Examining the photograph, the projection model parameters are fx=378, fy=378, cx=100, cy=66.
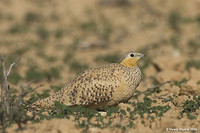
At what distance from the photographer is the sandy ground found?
909cm

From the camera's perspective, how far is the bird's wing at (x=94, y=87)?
5586 mm

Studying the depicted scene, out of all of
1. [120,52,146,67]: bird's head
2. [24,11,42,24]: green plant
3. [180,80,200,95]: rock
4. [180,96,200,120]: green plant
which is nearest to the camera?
[180,96,200,120]: green plant

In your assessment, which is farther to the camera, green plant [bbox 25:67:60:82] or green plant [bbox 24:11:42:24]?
green plant [bbox 24:11:42:24]

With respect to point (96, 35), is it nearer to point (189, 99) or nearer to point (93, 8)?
point (93, 8)

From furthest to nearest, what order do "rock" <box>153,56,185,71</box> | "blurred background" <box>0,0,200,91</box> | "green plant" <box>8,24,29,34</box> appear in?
1. "green plant" <box>8,24,29,34</box>
2. "blurred background" <box>0,0,200,91</box>
3. "rock" <box>153,56,185,71</box>

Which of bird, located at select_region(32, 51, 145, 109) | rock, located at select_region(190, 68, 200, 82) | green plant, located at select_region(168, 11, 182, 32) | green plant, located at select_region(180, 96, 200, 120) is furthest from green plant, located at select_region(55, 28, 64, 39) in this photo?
green plant, located at select_region(180, 96, 200, 120)

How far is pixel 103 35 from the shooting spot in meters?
13.1

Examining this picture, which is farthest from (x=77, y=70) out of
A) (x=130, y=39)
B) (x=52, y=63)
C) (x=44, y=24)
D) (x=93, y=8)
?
(x=93, y=8)

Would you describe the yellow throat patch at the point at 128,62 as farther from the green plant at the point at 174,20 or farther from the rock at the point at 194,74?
the green plant at the point at 174,20

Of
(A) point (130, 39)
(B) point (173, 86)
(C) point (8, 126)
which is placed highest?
(A) point (130, 39)

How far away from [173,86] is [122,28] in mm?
7096

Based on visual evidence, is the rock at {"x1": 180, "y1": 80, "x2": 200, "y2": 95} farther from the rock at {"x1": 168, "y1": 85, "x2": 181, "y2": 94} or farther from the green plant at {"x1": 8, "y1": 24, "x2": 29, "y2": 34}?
the green plant at {"x1": 8, "y1": 24, "x2": 29, "y2": 34}

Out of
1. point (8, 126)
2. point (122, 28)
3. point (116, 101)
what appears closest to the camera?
point (8, 126)

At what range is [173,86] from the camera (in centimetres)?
718
